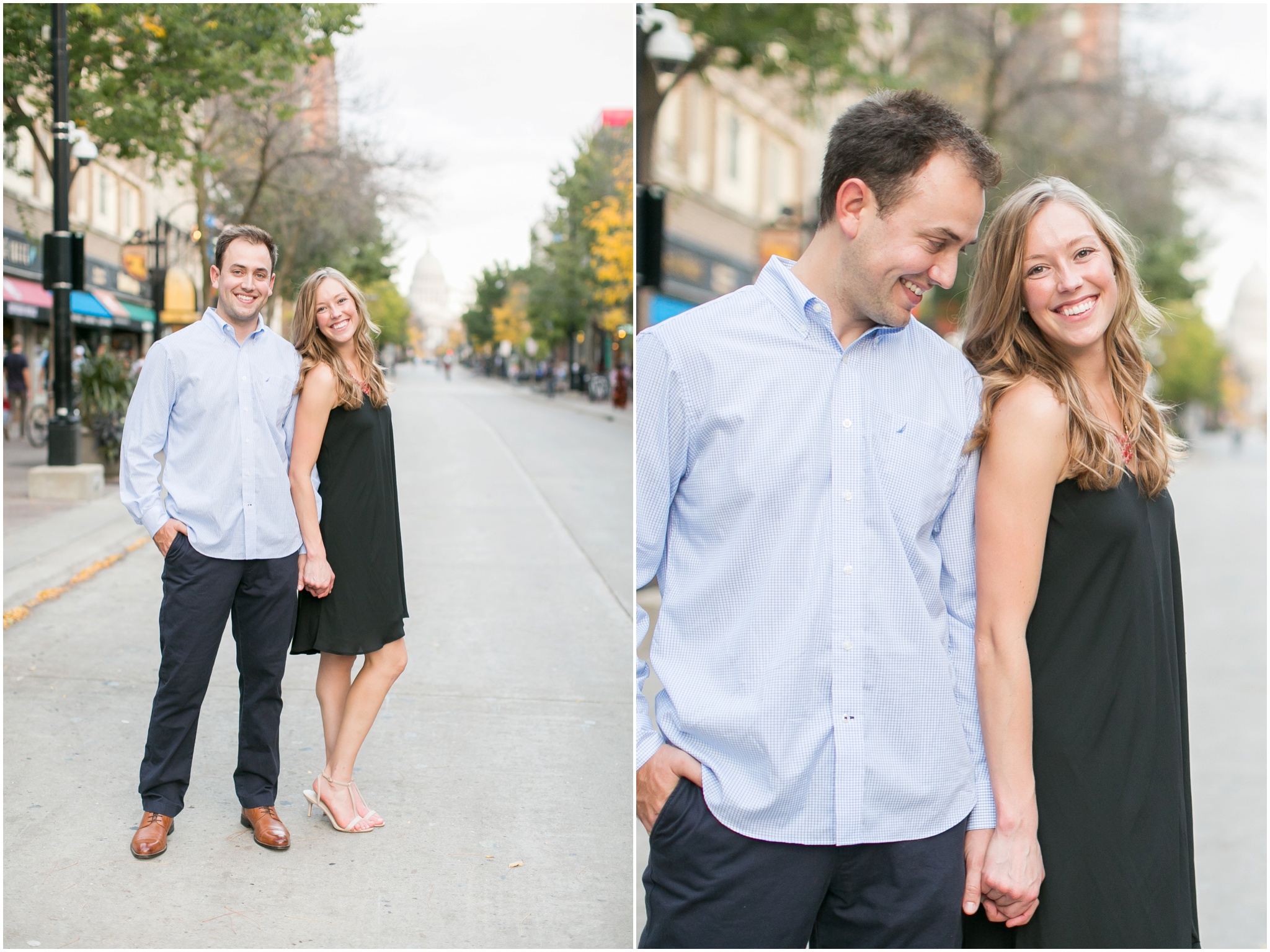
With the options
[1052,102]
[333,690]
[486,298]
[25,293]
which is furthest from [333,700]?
[1052,102]

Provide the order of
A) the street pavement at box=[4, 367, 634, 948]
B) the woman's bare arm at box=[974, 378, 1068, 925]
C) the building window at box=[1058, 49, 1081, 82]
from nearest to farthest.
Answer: the woman's bare arm at box=[974, 378, 1068, 925] < the street pavement at box=[4, 367, 634, 948] < the building window at box=[1058, 49, 1081, 82]

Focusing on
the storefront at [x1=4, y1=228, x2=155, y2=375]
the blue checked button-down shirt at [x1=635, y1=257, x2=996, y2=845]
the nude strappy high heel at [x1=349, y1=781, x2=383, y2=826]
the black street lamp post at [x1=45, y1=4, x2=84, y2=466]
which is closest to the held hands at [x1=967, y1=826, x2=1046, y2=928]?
the blue checked button-down shirt at [x1=635, y1=257, x2=996, y2=845]

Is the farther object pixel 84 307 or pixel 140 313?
pixel 140 313

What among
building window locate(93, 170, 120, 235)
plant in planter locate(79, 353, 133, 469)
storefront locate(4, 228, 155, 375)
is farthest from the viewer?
building window locate(93, 170, 120, 235)

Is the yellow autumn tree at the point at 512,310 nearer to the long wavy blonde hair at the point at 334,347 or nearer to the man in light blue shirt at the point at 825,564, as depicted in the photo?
the long wavy blonde hair at the point at 334,347

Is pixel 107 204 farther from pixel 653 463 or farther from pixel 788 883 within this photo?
pixel 788 883

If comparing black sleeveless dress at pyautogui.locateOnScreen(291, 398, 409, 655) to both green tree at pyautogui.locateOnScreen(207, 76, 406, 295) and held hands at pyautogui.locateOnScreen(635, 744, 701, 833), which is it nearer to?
green tree at pyautogui.locateOnScreen(207, 76, 406, 295)

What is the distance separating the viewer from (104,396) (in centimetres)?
1282

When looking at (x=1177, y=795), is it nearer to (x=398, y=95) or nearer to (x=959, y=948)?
(x=959, y=948)

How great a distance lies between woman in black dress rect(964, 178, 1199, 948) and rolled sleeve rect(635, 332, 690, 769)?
0.53 meters

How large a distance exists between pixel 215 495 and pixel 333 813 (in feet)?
3.36

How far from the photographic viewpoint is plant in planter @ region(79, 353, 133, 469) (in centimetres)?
1189

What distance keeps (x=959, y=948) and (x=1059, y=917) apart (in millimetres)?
A: 218

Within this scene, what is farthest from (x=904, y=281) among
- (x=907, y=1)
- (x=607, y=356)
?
(x=607, y=356)
